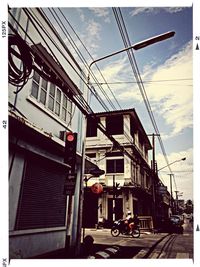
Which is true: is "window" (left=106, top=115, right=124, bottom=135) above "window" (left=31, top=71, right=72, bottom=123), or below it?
above

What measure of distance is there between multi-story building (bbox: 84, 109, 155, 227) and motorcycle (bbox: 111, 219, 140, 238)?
2.22 metres

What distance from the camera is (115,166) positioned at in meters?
12.1

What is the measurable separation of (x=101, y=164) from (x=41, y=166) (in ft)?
26.9

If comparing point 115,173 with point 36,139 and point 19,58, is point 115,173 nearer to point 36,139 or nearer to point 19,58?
point 36,139

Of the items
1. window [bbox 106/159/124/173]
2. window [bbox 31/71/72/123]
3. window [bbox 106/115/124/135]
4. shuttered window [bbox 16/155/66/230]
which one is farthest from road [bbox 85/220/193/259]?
window [bbox 106/115/124/135]

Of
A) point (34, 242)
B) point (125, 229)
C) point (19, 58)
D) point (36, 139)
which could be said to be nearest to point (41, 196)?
point (34, 242)

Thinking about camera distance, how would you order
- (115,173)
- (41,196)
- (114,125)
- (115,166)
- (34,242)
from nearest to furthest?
1. (34,242)
2. (41,196)
3. (115,173)
4. (115,166)
5. (114,125)

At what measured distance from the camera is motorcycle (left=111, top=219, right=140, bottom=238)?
8.27 metres

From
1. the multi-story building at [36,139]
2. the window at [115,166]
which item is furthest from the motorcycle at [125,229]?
the multi-story building at [36,139]

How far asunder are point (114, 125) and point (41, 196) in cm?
895

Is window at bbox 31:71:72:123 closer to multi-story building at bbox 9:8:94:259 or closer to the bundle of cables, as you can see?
multi-story building at bbox 9:8:94:259

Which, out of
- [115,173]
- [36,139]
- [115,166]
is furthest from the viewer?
[115,166]
